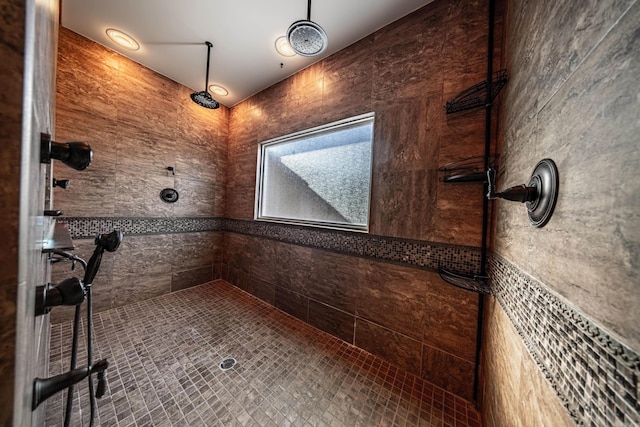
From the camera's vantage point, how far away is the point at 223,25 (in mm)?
1651

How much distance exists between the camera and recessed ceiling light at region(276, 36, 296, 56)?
1747mm

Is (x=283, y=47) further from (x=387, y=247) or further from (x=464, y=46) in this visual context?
(x=387, y=247)

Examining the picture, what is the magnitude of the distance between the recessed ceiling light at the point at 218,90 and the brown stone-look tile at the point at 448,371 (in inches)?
132

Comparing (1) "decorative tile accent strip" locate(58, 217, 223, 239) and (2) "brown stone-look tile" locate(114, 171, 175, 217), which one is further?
(2) "brown stone-look tile" locate(114, 171, 175, 217)

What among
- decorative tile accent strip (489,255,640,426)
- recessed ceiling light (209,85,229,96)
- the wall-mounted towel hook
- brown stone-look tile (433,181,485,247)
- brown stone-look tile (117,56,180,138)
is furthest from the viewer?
recessed ceiling light (209,85,229,96)

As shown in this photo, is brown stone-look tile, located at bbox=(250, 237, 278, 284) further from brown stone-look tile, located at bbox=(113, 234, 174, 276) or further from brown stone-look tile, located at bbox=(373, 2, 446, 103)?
brown stone-look tile, located at bbox=(373, 2, 446, 103)

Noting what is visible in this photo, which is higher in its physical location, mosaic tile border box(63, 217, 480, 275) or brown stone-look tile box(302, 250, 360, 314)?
mosaic tile border box(63, 217, 480, 275)

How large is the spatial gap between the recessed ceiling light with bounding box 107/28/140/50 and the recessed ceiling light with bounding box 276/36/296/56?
137 centimetres

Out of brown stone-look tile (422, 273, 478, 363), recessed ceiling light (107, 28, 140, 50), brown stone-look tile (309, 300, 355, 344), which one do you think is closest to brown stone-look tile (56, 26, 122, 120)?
recessed ceiling light (107, 28, 140, 50)

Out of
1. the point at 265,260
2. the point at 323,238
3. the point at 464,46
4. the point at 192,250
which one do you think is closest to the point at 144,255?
the point at 192,250

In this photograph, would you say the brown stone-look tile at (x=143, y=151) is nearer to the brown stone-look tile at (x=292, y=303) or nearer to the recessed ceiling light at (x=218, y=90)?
the recessed ceiling light at (x=218, y=90)

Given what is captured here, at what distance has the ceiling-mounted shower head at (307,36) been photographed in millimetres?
1281

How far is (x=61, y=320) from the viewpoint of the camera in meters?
1.81

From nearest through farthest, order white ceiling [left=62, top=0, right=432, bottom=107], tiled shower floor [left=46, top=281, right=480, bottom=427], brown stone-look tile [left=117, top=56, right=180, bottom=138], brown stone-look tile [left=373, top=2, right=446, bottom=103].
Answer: tiled shower floor [left=46, top=281, right=480, bottom=427]
brown stone-look tile [left=373, top=2, right=446, bottom=103]
white ceiling [left=62, top=0, right=432, bottom=107]
brown stone-look tile [left=117, top=56, right=180, bottom=138]
